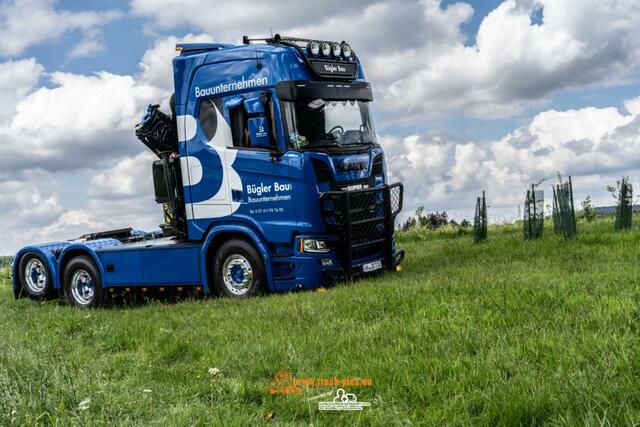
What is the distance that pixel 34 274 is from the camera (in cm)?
1520

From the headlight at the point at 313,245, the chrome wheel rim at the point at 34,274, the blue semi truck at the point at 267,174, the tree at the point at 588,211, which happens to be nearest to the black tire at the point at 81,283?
the chrome wheel rim at the point at 34,274

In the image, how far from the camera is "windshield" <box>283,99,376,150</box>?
11172mm

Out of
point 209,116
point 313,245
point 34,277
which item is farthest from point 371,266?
point 34,277

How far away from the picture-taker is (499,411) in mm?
4473

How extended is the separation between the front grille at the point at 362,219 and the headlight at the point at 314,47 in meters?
2.47

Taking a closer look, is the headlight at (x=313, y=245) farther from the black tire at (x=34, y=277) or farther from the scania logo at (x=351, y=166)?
the black tire at (x=34, y=277)

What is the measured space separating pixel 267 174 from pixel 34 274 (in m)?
7.01

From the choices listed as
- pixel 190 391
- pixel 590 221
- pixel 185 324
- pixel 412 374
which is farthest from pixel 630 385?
pixel 590 221

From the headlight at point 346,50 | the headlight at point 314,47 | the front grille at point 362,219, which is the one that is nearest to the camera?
the front grille at point 362,219

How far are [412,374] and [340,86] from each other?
7.47 metres

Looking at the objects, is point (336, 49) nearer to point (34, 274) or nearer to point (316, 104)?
point (316, 104)

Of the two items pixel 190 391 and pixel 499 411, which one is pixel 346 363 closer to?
pixel 190 391

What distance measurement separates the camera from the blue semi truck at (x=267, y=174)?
442 inches

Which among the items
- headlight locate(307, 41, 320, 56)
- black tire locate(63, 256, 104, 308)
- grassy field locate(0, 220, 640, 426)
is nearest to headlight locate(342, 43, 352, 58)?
headlight locate(307, 41, 320, 56)
